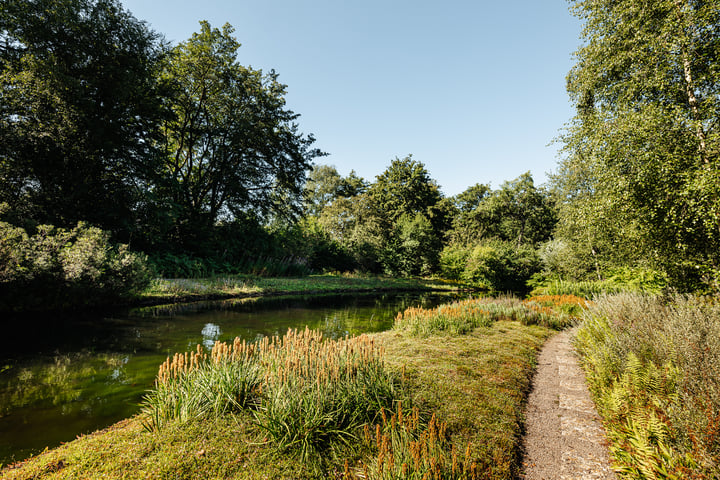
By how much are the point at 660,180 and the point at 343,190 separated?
39555mm

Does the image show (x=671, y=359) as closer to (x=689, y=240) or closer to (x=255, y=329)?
(x=689, y=240)

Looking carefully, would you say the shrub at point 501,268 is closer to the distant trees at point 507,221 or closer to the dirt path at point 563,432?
the distant trees at point 507,221

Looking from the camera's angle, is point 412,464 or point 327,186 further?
point 327,186

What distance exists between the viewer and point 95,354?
225 inches

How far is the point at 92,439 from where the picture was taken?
2.85m

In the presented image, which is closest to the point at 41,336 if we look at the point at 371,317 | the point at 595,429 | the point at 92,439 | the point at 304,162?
the point at 92,439

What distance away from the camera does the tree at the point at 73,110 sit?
1188 centimetres

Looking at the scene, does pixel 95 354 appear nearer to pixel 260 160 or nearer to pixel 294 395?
pixel 294 395

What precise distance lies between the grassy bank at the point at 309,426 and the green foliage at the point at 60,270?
721 centimetres

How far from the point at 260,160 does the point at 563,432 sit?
2295 centimetres

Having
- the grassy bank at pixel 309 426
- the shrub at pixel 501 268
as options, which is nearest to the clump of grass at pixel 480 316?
the grassy bank at pixel 309 426

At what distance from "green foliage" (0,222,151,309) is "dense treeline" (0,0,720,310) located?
0.15 meters

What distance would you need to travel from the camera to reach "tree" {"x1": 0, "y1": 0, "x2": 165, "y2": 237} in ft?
39.0

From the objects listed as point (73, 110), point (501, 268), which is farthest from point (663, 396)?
point (501, 268)
